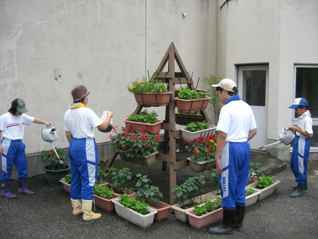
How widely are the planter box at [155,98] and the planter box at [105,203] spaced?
1502mm

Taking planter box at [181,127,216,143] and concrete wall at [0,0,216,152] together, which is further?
concrete wall at [0,0,216,152]

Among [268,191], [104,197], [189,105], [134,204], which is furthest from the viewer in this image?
[268,191]

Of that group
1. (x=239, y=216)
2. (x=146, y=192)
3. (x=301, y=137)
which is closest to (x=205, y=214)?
(x=239, y=216)

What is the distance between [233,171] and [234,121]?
0.62m

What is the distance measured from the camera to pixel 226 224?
477 centimetres

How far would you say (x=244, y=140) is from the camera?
4.61 meters

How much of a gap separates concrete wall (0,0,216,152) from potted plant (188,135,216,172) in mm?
3182

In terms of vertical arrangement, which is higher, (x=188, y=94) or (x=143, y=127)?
(x=188, y=94)

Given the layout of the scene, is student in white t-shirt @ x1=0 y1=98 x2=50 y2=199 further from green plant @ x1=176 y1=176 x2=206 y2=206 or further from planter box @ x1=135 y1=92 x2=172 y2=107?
green plant @ x1=176 y1=176 x2=206 y2=206

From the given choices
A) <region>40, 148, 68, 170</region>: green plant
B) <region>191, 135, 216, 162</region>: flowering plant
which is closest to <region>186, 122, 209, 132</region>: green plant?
<region>191, 135, 216, 162</region>: flowering plant

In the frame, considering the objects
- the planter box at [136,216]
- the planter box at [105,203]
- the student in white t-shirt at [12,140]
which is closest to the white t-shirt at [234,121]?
the planter box at [136,216]

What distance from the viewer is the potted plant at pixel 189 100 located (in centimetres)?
577

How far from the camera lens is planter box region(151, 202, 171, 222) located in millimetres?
5117

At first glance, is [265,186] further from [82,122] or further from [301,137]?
[82,122]
